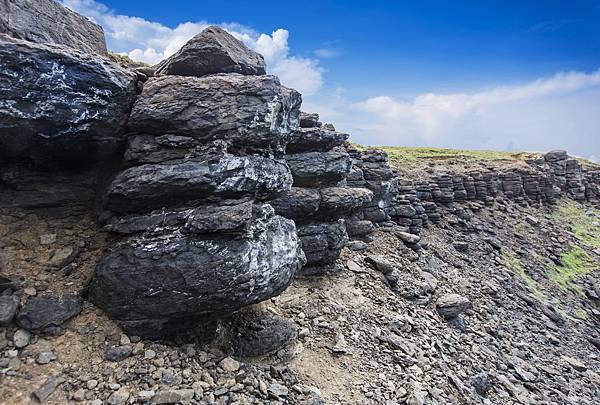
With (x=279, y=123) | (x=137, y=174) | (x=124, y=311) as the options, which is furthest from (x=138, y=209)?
(x=279, y=123)

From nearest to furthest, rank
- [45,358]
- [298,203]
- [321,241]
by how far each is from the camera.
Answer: [45,358] → [298,203] → [321,241]

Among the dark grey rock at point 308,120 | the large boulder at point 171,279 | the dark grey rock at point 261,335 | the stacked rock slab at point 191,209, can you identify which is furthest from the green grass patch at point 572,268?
the large boulder at point 171,279

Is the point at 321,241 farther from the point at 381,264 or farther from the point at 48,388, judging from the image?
the point at 48,388

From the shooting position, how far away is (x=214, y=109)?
966 centimetres

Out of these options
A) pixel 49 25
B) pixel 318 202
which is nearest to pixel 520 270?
pixel 318 202

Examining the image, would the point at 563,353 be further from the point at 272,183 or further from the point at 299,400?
the point at 272,183

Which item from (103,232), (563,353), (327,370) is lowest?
(563,353)

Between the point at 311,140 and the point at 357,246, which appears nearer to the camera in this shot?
the point at 311,140

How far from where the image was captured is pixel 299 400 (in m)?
Answer: 9.46

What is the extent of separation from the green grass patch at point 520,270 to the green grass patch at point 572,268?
8.30ft

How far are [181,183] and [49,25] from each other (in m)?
5.64

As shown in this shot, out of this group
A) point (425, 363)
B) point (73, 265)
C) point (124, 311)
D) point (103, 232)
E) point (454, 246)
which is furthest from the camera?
point (454, 246)

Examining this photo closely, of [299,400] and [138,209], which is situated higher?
[138,209]

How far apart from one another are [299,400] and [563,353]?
1680 cm
